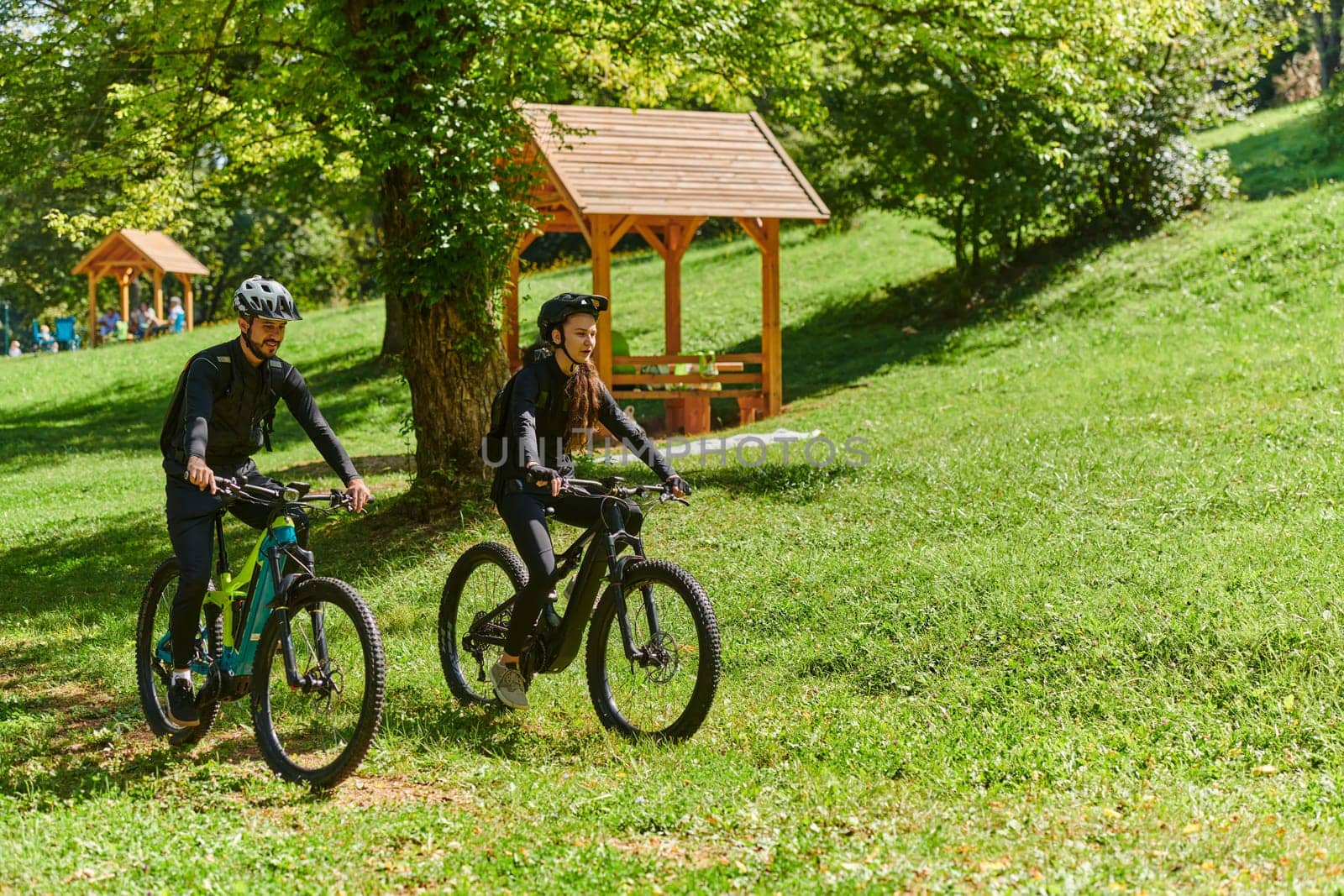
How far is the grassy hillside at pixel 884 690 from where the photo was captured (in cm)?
462

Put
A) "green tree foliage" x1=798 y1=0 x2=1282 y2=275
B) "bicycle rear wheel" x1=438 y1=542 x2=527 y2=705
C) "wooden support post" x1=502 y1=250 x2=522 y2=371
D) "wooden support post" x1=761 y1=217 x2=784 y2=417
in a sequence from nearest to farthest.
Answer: "bicycle rear wheel" x1=438 y1=542 x2=527 y2=705 < "wooden support post" x1=502 y1=250 x2=522 y2=371 < "wooden support post" x1=761 y1=217 x2=784 y2=417 < "green tree foliage" x1=798 y1=0 x2=1282 y2=275

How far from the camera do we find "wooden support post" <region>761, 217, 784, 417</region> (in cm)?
1791

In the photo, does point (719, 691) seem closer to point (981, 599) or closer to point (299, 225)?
point (981, 599)

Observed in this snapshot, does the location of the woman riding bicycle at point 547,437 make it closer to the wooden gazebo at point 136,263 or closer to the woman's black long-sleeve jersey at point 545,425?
the woman's black long-sleeve jersey at point 545,425

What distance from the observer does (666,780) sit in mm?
5418

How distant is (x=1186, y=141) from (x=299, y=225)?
3440 centimetres

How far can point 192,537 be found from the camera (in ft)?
18.8

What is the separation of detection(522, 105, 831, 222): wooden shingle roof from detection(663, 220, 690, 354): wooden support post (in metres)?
1.46

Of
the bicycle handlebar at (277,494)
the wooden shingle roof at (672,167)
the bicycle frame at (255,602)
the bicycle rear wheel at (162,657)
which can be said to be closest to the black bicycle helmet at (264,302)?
the bicycle handlebar at (277,494)

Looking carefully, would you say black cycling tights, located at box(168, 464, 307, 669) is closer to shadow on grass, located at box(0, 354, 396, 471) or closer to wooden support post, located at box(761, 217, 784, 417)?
wooden support post, located at box(761, 217, 784, 417)

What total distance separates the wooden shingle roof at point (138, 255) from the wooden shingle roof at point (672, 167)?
80.4ft

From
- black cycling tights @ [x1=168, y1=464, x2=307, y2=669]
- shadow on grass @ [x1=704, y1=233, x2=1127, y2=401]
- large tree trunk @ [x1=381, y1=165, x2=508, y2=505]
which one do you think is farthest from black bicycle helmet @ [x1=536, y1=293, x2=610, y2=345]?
shadow on grass @ [x1=704, y1=233, x2=1127, y2=401]

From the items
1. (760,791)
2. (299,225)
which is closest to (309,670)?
(760,791)

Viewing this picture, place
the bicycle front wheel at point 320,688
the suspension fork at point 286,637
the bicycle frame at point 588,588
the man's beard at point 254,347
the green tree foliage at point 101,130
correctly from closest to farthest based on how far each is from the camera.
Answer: the bicycle front wheel at point 320,688, the suspension fork at point 286,637, the man's beard at point 254,347, the bicycle frame at point 588,588, the green tree foliage at point 101,130
